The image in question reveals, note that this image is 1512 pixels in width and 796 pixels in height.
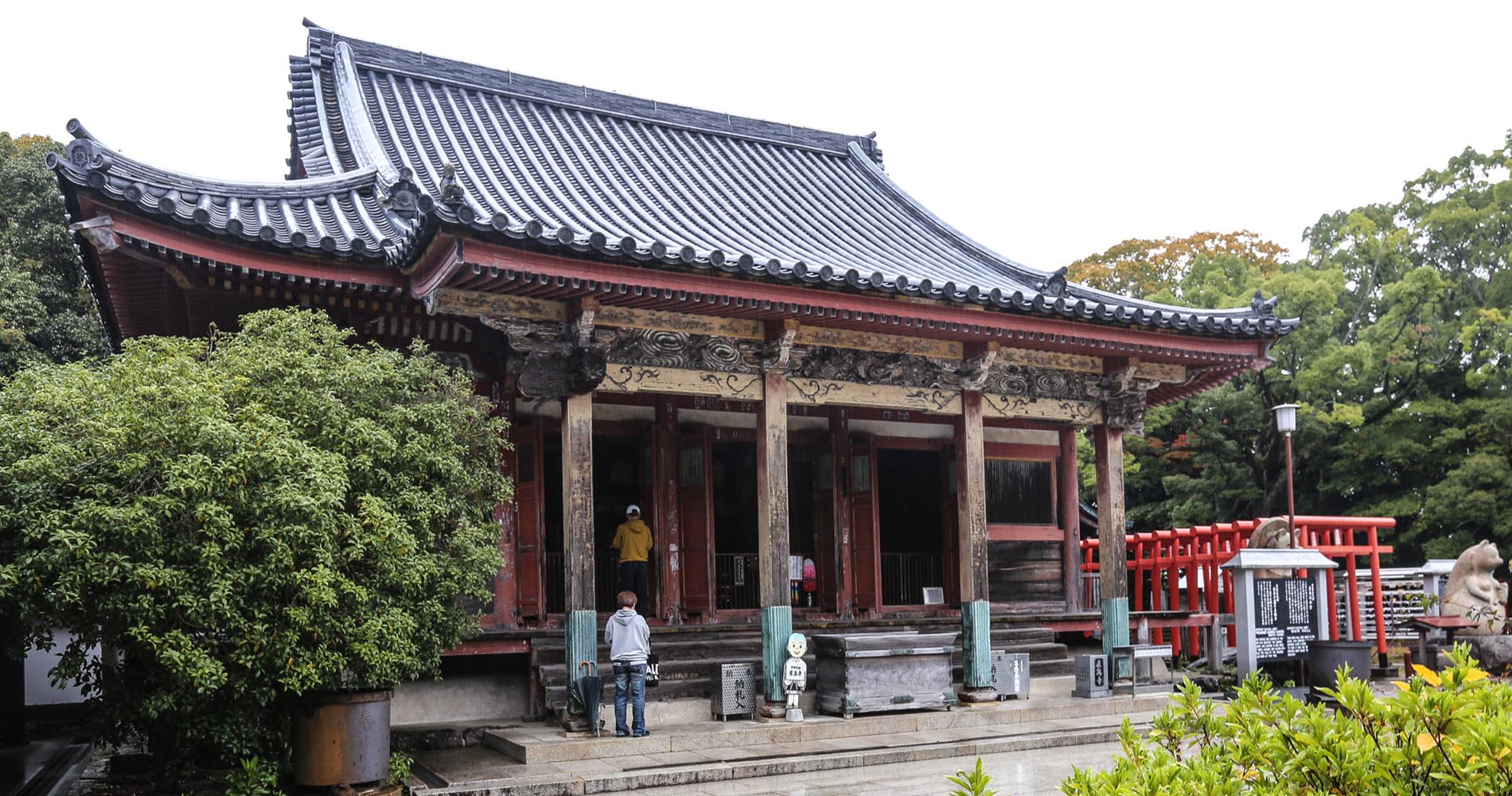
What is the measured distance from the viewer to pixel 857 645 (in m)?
12.5

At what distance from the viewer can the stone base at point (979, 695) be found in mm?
13578

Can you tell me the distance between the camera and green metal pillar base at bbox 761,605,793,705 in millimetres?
12398

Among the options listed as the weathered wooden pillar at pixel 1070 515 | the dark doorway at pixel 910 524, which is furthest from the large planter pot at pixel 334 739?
the weathered wooden pillar at pixel 1070 515

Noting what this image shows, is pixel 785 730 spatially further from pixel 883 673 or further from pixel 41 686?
pixel 41 686

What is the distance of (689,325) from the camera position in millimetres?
12594

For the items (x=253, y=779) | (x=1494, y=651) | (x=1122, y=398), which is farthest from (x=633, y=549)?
(x=1494, y=651)

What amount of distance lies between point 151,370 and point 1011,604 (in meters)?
12.3

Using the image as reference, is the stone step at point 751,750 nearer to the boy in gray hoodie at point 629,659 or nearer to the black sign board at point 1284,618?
the boy in gray hoodie at point 629,659

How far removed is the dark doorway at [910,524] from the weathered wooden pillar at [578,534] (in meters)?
6.51

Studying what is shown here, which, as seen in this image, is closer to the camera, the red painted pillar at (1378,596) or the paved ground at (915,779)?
the paved ground at (915,779)

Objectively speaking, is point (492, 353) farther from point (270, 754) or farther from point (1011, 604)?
point (1011, 604)

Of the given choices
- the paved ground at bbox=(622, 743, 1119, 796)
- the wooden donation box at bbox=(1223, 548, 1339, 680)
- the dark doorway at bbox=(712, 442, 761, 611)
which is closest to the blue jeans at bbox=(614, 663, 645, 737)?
the paved ground at bbox=(622, 743, 1119, 796)

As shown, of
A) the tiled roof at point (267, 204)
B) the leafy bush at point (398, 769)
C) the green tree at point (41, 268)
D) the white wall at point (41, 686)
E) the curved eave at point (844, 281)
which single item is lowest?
the white wall at point (41, 686)

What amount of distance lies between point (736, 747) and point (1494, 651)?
13.9 m
